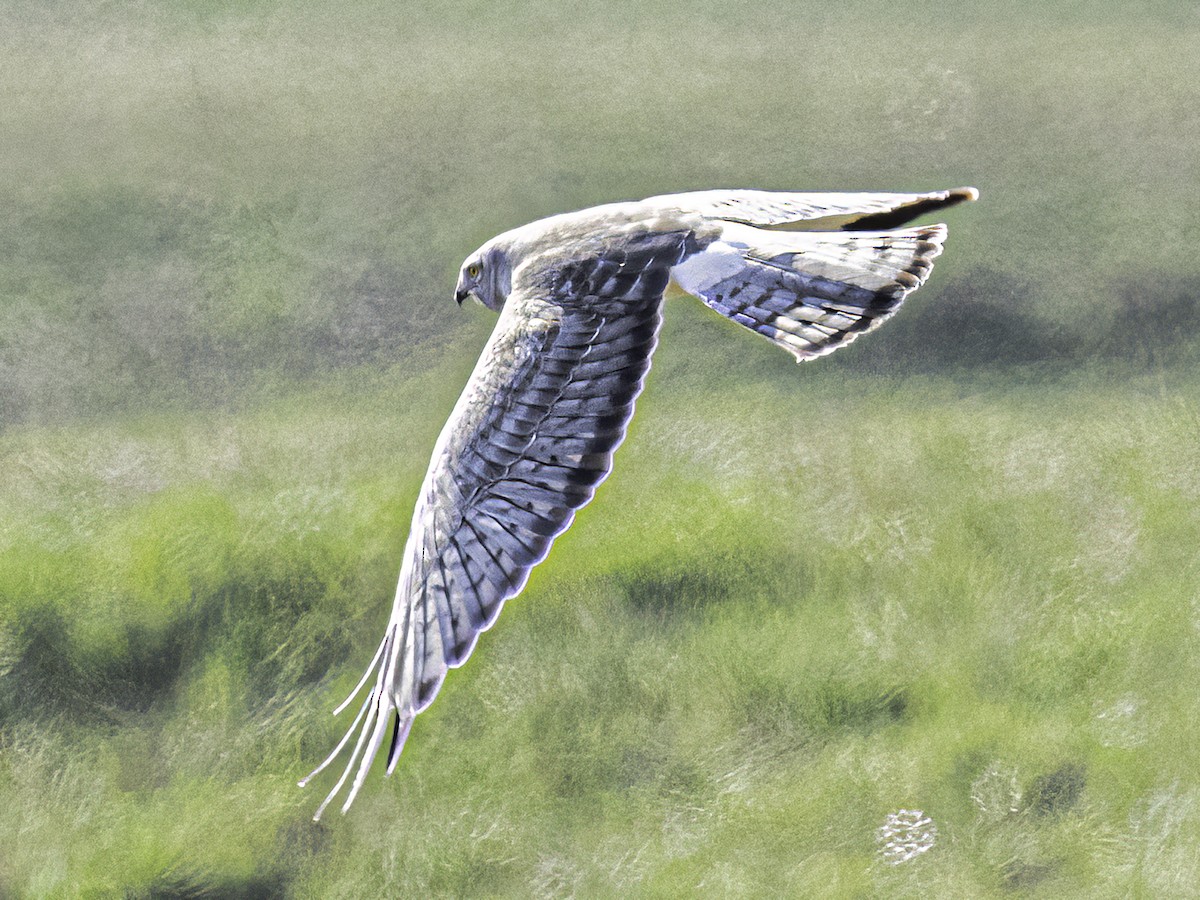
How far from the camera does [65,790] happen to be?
12.2m

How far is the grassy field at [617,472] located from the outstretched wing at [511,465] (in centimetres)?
565

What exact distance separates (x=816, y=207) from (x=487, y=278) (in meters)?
2.27

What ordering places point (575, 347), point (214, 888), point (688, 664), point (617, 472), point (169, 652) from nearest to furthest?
point (575, 347) → point (214, 888) → point (688, 664) → point (169, 652) → point (617, 472)

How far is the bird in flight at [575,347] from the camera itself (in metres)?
6.17

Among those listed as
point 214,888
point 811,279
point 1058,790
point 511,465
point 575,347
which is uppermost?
point 811,279

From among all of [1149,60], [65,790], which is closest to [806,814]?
[65,790]

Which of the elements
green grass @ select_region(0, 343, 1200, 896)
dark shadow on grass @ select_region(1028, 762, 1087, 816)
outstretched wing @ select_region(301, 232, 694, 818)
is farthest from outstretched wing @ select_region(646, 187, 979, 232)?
dark shadow on grass @ select_region(1028, 762, 1087, 816)

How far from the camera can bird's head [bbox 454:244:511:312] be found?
817 cm

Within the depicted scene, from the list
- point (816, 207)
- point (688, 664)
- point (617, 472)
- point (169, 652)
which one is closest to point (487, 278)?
point (816, 207)

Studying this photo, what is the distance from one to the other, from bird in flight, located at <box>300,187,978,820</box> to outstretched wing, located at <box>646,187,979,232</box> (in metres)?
0.02

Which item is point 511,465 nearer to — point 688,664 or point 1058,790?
point 688,664

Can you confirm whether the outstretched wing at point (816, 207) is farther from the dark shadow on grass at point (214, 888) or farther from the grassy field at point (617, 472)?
the dark shadow on grass at point (214, 888)

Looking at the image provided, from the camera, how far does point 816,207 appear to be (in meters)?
7.64

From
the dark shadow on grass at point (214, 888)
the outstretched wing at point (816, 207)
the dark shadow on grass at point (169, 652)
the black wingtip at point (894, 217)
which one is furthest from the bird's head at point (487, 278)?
the dark shadow on grass at point (214, 888)
